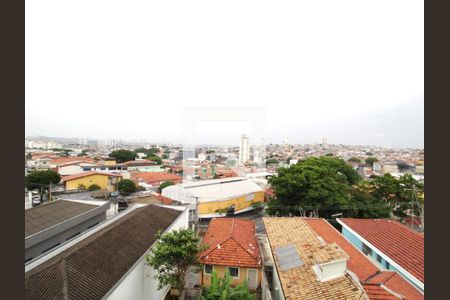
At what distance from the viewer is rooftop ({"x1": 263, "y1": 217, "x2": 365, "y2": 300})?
18.8ft

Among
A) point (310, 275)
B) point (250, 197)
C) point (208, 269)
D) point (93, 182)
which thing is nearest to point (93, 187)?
point (93, 182)

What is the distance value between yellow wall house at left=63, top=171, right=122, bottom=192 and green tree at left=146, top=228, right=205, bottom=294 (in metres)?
20.4

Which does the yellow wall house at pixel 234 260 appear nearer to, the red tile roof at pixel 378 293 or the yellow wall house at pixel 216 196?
the red tile roof at pixel 378 293

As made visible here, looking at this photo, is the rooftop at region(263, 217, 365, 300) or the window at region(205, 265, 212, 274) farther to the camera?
the window at region(205, 265, 212, 274)

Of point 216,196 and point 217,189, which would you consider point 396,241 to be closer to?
point 216,196

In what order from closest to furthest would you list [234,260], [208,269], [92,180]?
[234,260] → [208,269] → [92,180]

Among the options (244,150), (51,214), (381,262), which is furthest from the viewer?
(244,150)

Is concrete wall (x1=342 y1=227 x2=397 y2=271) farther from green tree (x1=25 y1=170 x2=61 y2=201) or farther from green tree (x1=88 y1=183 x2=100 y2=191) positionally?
green tree (x1=25 y1=170 x2=61 y2=201)

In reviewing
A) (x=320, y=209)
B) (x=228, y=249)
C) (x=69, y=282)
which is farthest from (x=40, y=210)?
(x=320, y=209)

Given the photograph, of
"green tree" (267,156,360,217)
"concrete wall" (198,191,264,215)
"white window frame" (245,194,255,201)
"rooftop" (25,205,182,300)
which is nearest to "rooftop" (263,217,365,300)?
"rooftop" (25,205,182,300)

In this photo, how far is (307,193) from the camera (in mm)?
14953

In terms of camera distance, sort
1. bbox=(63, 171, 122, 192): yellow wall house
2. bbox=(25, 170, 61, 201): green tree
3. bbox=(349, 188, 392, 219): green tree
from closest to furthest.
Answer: bbox=(349, 188, 392, 219): green tree < bbox=(25, 170, 61, 201): green tree < bbox=(63, 171, 122, 192): yellow wall house

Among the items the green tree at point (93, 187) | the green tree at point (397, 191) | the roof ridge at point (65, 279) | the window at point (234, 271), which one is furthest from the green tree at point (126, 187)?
the green tree at point (397, 191)

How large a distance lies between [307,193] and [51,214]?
1366 centimetres
